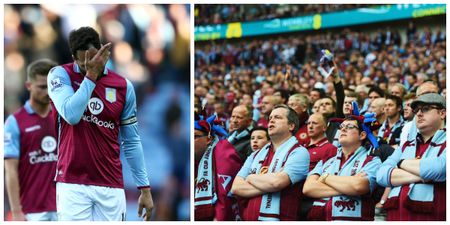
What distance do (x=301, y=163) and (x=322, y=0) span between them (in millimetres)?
1456

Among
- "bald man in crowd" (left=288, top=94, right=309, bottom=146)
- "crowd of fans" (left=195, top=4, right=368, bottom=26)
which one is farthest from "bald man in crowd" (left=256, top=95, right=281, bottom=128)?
"crowd of fans" (left=195, top=4, right=368, bottom=26)

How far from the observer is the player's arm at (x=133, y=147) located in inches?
181

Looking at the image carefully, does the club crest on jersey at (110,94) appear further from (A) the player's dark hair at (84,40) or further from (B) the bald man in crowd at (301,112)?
(B) the bald man in crowd at (301,112)

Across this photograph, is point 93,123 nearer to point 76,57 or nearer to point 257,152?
point 76,57

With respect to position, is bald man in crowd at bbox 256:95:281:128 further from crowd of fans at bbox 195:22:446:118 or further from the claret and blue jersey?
the claret and blue jersey

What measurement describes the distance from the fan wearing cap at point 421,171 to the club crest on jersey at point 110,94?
6.30ft

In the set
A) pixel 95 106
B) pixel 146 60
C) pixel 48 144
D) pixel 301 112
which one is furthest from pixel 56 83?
pixel 301 112

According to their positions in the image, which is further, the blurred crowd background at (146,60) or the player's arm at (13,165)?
the blurred crowd background at (146,60)

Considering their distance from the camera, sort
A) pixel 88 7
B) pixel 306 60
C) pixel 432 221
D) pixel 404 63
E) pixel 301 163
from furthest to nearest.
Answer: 1. pixel 306 60
2. pixel 404 63
3. pixel 88 7
4. pixel 301 163
5. pixel 432 221

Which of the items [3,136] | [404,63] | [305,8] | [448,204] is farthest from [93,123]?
[305,8]

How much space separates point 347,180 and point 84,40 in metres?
2.15

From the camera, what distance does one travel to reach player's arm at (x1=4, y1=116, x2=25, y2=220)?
565 centimetres

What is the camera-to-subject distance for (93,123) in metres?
4.43

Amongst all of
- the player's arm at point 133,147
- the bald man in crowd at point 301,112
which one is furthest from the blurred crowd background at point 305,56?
the player's arm at point 133,147
